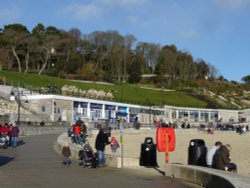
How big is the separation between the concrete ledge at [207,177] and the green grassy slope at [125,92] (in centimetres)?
6718

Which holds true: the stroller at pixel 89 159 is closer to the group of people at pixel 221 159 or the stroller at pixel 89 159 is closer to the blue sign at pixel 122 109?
the group of people at pixel 221 159

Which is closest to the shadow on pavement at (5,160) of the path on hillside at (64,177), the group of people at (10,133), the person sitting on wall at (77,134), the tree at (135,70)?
the path on hillside at (64,177)

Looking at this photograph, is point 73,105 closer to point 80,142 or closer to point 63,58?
point 80,142

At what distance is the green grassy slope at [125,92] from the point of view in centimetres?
8481

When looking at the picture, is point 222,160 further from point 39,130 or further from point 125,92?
point 125,92

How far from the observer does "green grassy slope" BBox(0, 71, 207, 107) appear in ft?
278

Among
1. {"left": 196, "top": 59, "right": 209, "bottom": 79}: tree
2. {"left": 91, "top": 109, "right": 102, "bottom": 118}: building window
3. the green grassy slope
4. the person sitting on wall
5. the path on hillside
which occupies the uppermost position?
{"left": 196, "top": 59, "right": 209, "bottom": 79}: tree

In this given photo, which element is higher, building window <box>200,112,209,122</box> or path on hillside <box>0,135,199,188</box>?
building window <box>200,112,209,122</box>

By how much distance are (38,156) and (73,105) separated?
41.0m

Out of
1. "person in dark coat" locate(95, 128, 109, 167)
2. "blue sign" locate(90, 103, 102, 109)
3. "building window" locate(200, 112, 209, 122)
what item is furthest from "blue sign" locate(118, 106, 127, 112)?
"person in dark coat" locate(95, 128, 109, 167)

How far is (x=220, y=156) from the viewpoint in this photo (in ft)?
43.5

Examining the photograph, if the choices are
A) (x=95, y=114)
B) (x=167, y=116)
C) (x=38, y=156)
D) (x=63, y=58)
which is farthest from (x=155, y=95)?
(x=38, y=156)

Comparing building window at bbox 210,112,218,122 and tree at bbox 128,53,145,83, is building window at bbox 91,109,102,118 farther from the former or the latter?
tree at bbox 128,53,145,83

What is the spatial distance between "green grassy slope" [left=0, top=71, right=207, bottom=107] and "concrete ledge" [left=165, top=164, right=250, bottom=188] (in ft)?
220
